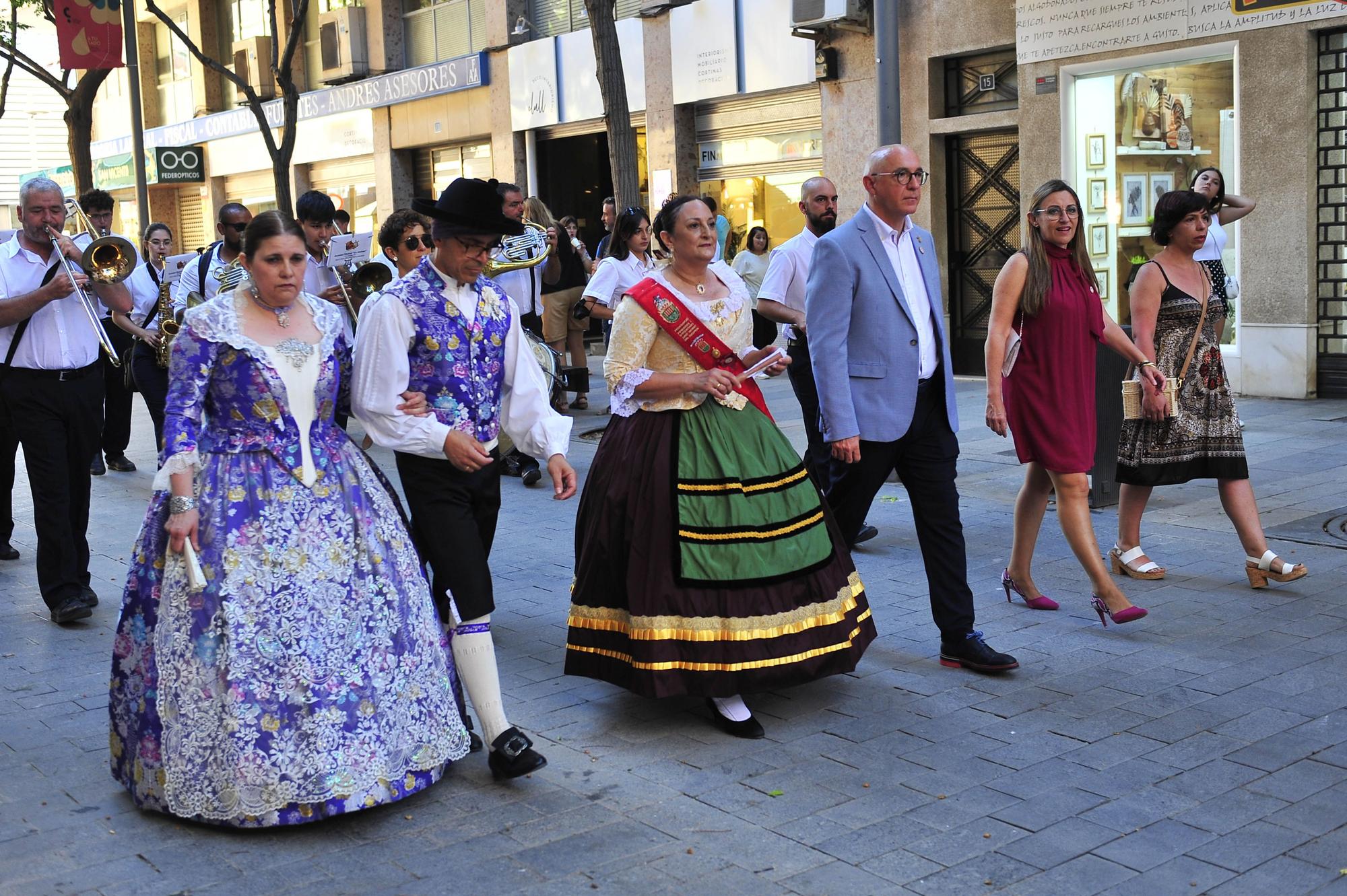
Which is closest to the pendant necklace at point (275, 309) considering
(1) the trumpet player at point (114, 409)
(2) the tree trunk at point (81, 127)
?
(1) the trumpet player at point (114, 409)

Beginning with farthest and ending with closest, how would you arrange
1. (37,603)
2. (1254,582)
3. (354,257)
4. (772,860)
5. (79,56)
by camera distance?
(79,56) → (354,257) → (37,603) → (1254,582) → (772,860)

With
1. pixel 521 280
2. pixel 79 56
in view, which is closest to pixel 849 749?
pixel 521 280

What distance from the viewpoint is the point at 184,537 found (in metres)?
4.14

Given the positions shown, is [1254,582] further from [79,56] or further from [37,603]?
[79,56]

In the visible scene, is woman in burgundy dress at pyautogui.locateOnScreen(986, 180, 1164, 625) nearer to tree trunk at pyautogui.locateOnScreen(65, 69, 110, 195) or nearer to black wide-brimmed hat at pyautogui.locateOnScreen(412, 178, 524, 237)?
black wide-brimmed hat at pyautogui.locateOnScreen(412, 178, 524, 237)

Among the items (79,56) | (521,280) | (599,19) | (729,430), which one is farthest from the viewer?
(79,56)

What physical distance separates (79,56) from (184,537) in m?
17.4

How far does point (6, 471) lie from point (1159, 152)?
11013 mm

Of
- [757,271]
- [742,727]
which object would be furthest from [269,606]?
[757,271]

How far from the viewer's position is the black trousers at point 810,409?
752 cm

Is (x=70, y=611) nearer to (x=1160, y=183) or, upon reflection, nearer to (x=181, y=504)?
(x=181, y=504)

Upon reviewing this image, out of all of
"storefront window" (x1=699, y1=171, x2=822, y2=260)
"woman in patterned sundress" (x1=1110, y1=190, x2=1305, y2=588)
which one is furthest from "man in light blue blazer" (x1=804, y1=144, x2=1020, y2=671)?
"storefront window" (x1=699, y1=171, x2=822, y2=260)

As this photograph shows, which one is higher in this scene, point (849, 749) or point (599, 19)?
point (599, 19)

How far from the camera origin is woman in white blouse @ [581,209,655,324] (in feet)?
36.3
